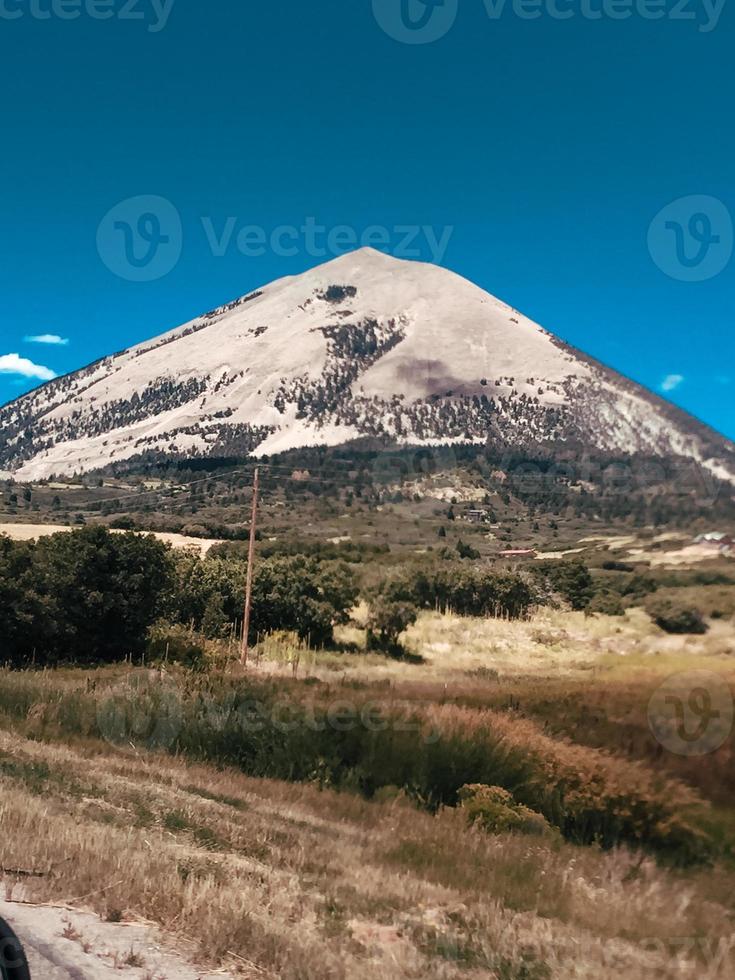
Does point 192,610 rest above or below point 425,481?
below

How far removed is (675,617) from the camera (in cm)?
679

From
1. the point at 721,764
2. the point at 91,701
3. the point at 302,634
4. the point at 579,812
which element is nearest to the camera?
the point at 721,764

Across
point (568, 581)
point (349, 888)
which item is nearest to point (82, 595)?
point (568, 581)

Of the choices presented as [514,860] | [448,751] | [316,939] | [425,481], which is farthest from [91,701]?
[425,481]

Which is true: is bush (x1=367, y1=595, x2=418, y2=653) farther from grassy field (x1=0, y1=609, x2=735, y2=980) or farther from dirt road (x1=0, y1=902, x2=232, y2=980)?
Answer: dirt road (x1=0, y1=902, x2=232, y2=980)

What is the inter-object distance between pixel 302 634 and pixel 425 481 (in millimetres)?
23119

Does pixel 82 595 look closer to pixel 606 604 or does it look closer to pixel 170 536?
pixel 170 536

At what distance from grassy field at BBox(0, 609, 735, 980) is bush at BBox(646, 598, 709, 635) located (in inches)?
4.4

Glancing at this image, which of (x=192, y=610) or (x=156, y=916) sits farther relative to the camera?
(x=192, y=610)

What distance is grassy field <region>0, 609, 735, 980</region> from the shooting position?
582cm

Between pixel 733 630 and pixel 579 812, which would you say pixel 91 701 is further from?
pixel 733 630

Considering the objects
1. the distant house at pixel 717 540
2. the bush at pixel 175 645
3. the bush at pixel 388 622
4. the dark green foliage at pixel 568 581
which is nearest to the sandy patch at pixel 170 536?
the bush at pixel 175 645

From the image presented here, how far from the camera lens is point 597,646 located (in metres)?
8.84

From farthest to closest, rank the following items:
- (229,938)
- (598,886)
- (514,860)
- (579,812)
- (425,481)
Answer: (425,481), (579,812), (514,860), (598,886), (229,938)
